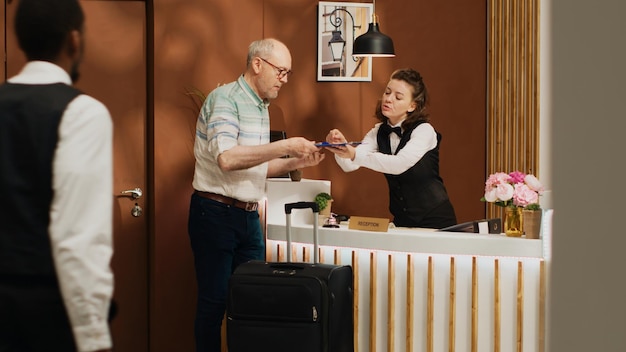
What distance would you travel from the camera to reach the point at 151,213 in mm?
5293

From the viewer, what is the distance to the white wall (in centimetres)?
73

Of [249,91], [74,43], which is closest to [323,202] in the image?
[249,91]

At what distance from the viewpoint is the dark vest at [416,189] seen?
4367 millimetres

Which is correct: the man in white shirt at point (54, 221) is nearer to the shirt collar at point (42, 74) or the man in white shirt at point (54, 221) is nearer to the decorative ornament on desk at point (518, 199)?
the shirt collar at point (42, 74)

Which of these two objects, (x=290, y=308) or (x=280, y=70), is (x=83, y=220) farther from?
(x=280, y=70)

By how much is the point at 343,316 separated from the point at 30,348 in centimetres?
224

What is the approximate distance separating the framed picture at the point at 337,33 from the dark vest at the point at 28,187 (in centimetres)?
388

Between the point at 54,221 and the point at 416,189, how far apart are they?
290cm

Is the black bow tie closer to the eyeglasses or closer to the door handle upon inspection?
the eyeglasses

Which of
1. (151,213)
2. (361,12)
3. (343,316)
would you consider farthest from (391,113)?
(151,213)

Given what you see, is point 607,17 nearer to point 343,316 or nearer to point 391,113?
point 343,316

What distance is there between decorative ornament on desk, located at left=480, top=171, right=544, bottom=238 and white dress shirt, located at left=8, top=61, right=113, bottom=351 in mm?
2320

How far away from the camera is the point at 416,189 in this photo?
441cm

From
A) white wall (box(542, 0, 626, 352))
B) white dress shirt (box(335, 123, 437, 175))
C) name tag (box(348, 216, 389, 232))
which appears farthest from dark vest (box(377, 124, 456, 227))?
white wall (box(542, 0, 626, 352))
